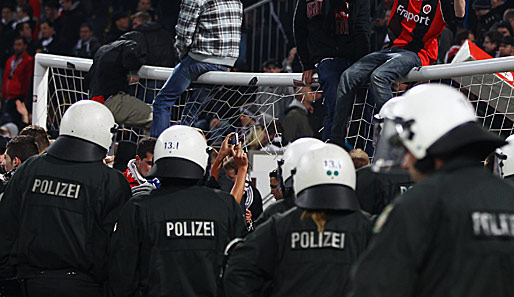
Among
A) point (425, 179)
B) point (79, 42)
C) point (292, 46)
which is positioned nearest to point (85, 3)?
point (79, 42)

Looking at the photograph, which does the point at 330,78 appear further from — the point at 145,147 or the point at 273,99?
the point at 273,99

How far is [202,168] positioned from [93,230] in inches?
28.8

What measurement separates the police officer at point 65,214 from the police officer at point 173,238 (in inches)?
10.5

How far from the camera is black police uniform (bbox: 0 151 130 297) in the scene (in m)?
4.77

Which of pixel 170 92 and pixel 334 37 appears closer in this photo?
pixel 334 37

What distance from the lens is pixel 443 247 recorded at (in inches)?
106

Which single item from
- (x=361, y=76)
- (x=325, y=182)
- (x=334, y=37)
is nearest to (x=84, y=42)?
(x=334, y=37)

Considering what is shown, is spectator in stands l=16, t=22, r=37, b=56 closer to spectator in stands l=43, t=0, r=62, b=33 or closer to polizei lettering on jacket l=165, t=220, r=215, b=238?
spectator in stands l=43, t=0, r=62, b=33

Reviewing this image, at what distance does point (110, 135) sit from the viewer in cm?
505

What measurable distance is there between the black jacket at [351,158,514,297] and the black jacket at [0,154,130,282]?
244 cm

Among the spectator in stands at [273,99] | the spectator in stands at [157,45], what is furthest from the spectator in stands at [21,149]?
the spectator in stands at [157,45]

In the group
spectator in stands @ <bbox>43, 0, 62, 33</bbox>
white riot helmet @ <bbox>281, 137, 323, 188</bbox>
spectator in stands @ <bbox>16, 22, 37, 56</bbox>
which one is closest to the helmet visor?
white riot helmet @ <bbox>281, 137, 323, 188</bbox>

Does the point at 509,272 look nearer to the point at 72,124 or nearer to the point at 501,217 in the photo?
the point at 501,217

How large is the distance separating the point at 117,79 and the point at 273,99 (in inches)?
86.2
